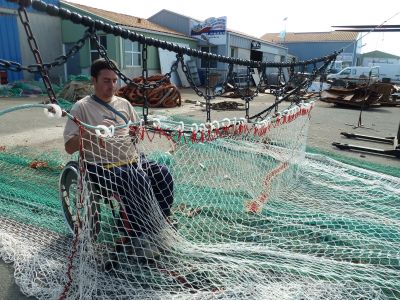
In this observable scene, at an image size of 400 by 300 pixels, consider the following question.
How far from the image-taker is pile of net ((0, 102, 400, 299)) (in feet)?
6.48

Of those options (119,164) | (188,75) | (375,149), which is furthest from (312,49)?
(119,164)

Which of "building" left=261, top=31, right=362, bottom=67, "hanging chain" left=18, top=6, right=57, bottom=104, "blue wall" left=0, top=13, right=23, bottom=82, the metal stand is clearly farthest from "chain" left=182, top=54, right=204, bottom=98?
"building" left=261, top=31, right=362, bottom=67

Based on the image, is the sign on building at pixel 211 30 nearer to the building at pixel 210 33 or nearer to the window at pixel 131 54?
the building at pixel 210 33

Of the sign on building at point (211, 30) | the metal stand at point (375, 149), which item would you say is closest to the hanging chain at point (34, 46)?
the metal stand at point (375, 149)

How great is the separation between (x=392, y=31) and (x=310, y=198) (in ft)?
10.4

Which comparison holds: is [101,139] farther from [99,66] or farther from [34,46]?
[34,46]

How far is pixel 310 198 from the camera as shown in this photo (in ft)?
11.3

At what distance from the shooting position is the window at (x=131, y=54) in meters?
16.5

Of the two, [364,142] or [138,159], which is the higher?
[138,159]

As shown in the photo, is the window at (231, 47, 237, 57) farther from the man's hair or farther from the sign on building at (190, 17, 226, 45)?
the man's hair

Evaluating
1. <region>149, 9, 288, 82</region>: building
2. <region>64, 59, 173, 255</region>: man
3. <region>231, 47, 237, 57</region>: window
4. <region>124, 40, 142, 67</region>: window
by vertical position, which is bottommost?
<region>64, 59, 173, 255</region>: man

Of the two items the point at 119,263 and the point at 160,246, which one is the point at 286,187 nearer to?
the point at 160,246

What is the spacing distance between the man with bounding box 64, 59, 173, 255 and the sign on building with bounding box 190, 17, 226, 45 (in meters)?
20.4

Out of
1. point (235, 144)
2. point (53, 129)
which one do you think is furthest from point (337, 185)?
point (53, 129)
